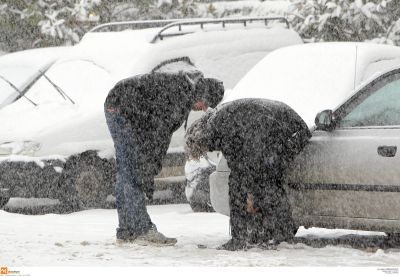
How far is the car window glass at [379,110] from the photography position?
28.4ft

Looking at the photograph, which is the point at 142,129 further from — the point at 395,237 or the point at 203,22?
the point at 203,22

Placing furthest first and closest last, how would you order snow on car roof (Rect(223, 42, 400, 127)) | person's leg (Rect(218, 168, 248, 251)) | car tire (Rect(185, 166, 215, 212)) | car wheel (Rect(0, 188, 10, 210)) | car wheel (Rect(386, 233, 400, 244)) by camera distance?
1. car wheel (Rect(0, 188, 10, 210))
2. car tire (Rect(185, 166, 215, 212))
3. snow on car roof (Rect(223, 42, 400, 127))
4. car wheel (Rect(386, 233, 400, 244))
5. person's leg (Rect(218, 168, 248, 251))

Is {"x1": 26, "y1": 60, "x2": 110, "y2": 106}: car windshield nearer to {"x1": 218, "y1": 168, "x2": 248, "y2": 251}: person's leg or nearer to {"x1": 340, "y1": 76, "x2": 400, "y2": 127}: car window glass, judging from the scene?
{"x1": 218, "y1": 168, "x2": 248, "y2": 251}: person's leg

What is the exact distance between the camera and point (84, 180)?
11953mm

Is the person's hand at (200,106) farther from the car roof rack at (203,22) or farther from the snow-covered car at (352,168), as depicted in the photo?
the car roof rack at (203,22)

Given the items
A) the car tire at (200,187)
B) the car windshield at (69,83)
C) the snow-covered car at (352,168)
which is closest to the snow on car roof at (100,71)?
the car windshield at (69,83)

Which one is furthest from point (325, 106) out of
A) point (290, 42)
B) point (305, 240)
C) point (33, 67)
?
point (33, 67)

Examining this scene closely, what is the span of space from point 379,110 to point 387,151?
1.62 ft

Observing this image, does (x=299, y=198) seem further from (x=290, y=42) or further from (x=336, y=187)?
(x=290, y=42)

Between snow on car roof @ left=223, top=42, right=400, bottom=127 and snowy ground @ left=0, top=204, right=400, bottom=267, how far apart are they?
116 cm

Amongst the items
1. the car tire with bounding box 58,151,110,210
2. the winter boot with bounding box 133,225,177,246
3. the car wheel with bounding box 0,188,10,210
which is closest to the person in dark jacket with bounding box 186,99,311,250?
the winter boot with bounding box 133,225,177,246

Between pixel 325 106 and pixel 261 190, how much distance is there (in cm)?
196

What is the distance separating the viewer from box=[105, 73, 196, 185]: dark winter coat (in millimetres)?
9055

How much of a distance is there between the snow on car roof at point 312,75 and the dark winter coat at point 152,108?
156 centimetres
